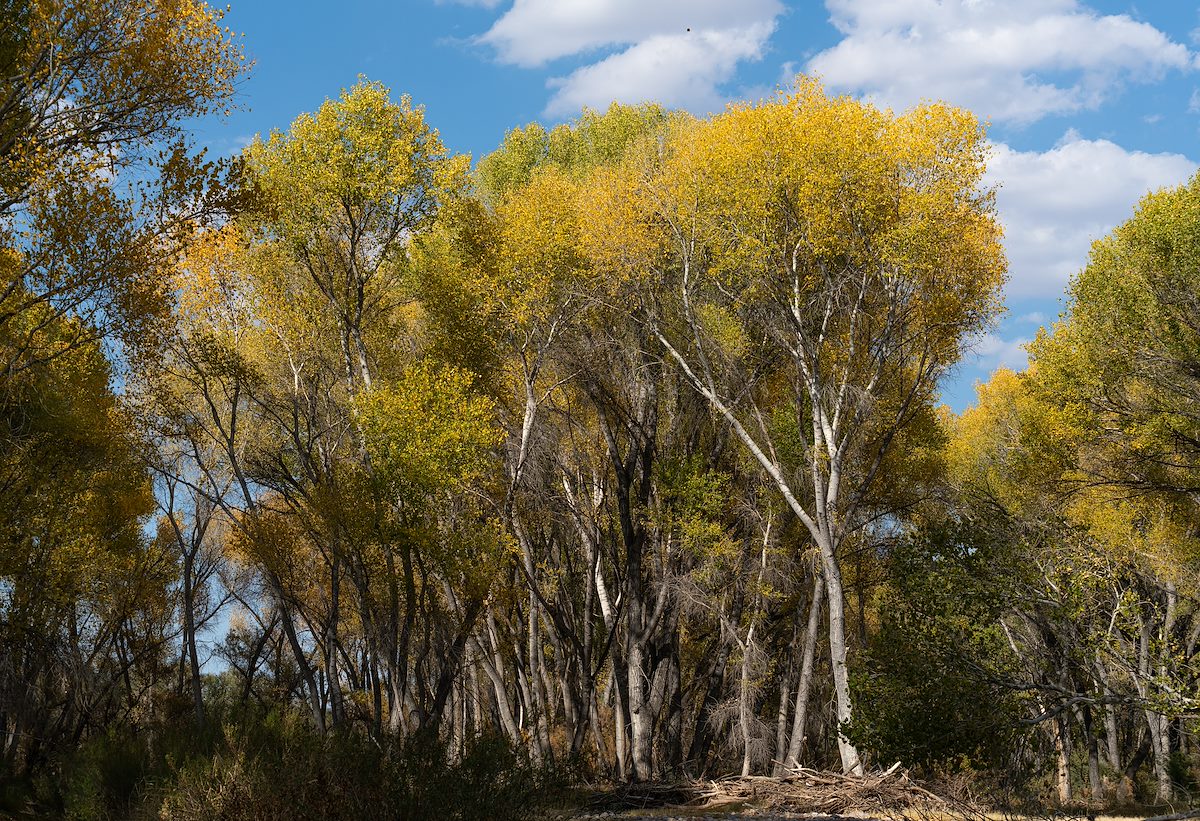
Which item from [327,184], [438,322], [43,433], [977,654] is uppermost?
[327,184]

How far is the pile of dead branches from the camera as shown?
14.7 metres

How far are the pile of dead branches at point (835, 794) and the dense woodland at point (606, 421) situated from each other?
0.65m

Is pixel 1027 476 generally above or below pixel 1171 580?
above

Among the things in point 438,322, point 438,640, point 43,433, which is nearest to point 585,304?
point 438,322

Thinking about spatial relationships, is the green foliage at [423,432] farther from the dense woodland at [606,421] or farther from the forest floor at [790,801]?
the forest floor at [790,801]

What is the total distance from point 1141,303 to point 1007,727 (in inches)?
491

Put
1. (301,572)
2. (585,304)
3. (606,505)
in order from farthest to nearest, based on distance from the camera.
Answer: (301,572), (606,505), (585,304)

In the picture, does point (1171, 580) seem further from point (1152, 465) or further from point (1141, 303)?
point (1141, 303)

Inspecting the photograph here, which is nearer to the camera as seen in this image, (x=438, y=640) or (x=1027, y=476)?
(x=438, y=640)

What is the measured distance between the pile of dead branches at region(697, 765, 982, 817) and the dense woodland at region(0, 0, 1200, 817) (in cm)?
65

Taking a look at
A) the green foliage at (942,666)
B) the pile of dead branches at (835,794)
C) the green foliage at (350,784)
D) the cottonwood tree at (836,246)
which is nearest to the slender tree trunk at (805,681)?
the cottonwood tree at (836,246)

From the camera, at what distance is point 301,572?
1088 inches

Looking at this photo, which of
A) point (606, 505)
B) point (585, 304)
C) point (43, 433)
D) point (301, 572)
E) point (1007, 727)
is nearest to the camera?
point (1007, 727)

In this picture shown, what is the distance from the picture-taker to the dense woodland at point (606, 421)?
13.5 metres
